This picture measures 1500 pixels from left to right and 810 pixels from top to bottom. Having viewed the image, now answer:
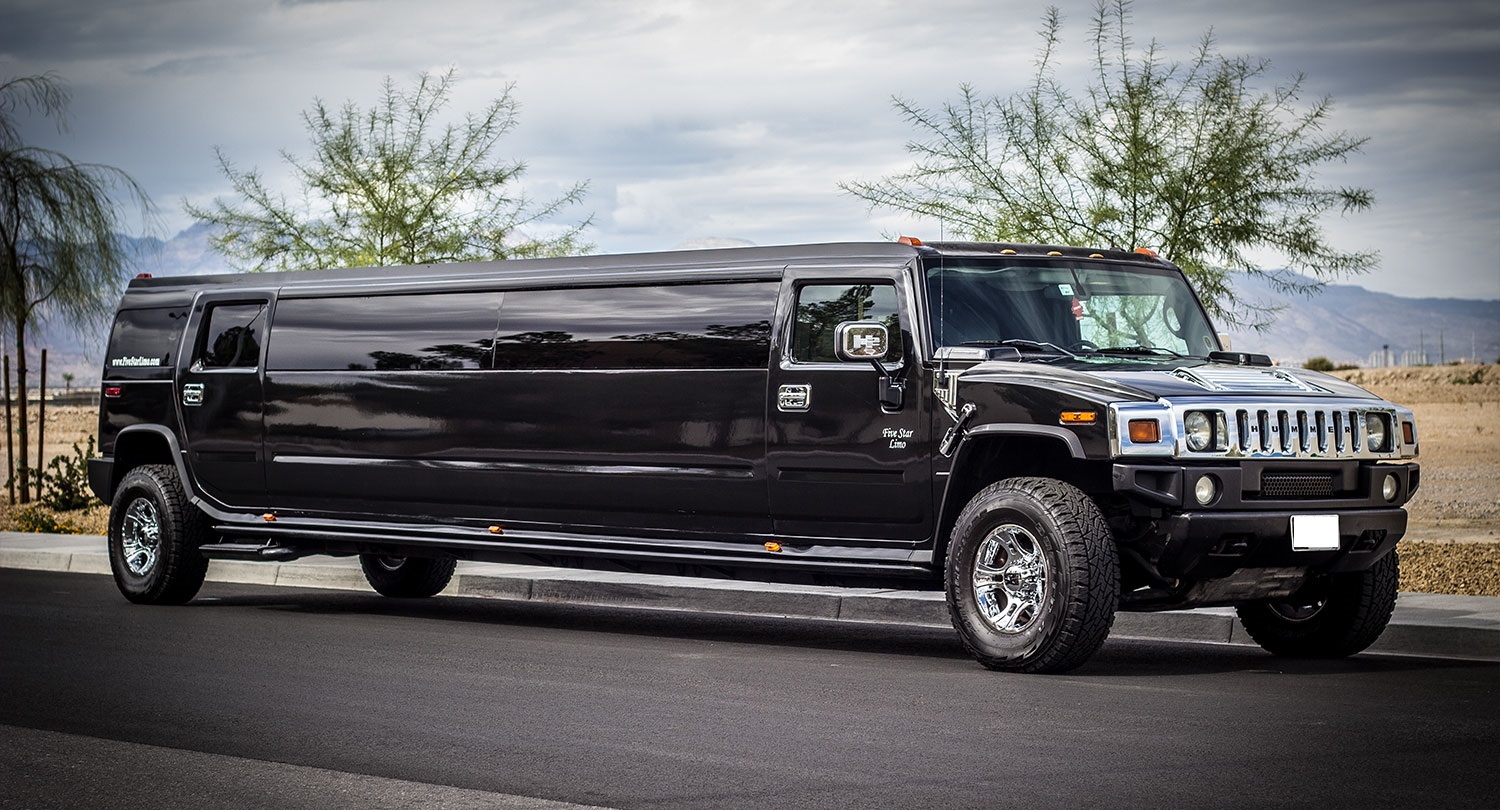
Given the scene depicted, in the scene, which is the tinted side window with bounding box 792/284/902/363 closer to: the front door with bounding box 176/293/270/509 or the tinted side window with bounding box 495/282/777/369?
the tinted side window with bounding box 495/282/777/369

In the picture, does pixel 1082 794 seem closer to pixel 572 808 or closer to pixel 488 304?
pixel 572 808

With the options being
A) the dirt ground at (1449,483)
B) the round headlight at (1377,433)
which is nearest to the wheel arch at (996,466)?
the round headlight at (1377,433)

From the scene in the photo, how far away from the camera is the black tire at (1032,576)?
9.30 meters

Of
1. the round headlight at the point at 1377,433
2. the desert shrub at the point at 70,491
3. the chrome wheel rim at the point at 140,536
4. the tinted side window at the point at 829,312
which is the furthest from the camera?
the desert shrub at the point at 70,491

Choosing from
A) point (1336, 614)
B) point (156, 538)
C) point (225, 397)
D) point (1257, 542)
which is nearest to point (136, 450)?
point (156, 538)

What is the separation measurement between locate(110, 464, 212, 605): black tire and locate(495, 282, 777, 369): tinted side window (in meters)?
3.32

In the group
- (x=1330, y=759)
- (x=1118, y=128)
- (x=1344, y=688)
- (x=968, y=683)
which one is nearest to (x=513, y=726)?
(x=968, y=683)

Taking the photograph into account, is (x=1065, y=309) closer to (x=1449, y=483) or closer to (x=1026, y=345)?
(x=1026, y=345)

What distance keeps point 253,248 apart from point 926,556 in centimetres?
1510

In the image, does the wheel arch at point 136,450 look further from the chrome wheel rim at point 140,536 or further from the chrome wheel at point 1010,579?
the chrome wheel at point 1010,579

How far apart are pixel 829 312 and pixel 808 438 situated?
29.4 inches

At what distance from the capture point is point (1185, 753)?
742 centimetres

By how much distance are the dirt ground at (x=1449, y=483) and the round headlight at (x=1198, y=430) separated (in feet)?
17.9

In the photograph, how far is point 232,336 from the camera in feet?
45.8
